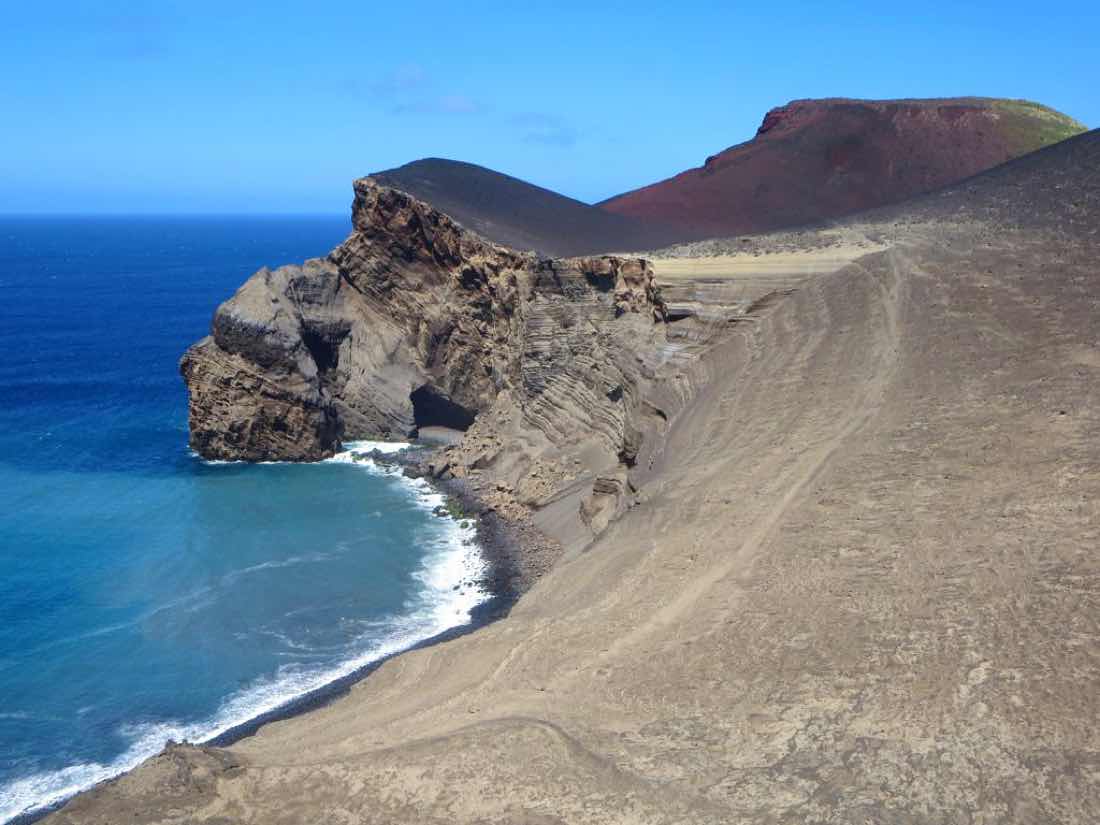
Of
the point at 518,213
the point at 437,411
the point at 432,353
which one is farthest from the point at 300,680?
the point at 518,213

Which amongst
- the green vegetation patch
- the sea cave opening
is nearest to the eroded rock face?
the sea cave opening

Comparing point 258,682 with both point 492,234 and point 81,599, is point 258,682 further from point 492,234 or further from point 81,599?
point 492,234

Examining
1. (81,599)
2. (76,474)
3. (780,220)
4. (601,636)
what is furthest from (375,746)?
(780,220)

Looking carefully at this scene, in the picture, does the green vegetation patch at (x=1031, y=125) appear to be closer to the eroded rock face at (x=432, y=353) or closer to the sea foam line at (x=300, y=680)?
the eroded rock face at (x=432, y=353)

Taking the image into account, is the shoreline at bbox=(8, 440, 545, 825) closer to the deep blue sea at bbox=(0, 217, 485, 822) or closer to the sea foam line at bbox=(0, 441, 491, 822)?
the sea foam line at bbox=(0, 441, 491, 822)

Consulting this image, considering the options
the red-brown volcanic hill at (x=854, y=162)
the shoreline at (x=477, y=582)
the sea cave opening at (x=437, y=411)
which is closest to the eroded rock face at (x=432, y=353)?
the sea cave opening at (x=437, y=411)
